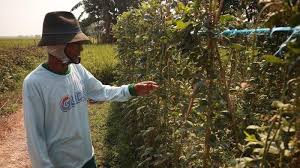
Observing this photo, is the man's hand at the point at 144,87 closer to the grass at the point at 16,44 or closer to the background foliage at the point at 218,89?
the background foliage at the point at 218,89

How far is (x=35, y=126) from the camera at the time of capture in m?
2.56

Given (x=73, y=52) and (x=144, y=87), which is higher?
(x=73, y=52)

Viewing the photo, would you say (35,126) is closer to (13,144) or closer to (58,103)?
(58,103)

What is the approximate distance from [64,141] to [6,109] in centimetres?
710

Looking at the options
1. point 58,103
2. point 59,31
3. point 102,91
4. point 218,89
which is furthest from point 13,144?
point 218,89

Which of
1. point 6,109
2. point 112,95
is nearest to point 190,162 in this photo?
A: point 112,95

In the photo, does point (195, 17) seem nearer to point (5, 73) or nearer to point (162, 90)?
point (162, 90)

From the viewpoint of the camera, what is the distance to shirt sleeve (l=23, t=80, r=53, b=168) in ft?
8.30

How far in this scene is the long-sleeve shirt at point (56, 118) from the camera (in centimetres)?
256

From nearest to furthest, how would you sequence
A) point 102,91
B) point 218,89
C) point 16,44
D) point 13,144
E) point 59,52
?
point 218,89, point 59,52, point 102,91, point 13,144, point 16,44

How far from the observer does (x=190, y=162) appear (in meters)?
3.36

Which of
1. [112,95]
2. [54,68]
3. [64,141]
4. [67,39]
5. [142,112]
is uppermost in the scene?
[67,39]

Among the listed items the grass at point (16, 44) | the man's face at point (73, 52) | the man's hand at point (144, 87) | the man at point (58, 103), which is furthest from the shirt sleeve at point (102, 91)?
the grass at point (16, 44)

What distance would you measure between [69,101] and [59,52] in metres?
0.34
